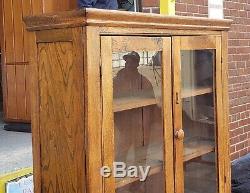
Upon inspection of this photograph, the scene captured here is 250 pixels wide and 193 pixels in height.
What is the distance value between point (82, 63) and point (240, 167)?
8.46 ft

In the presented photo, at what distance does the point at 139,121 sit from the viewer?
6.54 feet

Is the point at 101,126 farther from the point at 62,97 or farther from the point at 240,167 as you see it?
the point at 240,167

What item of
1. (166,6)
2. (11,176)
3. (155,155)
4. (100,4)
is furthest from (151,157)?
(100,4)

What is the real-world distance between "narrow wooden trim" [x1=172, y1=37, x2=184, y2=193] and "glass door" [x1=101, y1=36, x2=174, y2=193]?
0.03m

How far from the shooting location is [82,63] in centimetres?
166

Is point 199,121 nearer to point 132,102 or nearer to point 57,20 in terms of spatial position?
point 132,102

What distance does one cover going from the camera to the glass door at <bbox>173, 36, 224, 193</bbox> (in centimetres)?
207

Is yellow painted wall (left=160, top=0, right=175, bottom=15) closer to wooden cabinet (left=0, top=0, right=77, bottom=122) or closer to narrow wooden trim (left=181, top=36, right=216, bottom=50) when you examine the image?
narrow wooden trim (left=181, top=36, right=216, bottom=50)

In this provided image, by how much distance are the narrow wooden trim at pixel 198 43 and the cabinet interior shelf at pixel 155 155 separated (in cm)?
46

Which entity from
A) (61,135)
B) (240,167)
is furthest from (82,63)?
(240,167)

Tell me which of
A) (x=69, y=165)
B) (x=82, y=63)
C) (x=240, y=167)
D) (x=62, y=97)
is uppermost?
(x=82, y=63)

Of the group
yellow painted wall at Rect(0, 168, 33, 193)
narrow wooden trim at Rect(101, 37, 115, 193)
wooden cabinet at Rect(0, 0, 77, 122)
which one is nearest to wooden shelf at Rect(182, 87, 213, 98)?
narrow wooden trim at Rect(101, 37, 115, 193)

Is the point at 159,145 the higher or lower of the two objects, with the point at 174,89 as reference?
lower

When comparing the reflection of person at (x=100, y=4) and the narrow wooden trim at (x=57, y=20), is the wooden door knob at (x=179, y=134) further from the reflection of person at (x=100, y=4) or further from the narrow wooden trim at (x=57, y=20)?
the reflection of person at (x=100, y=4)
